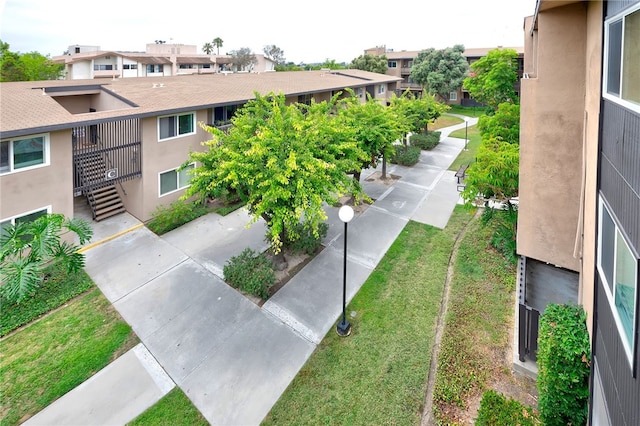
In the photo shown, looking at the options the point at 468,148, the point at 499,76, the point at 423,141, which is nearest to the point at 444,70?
the point at 468,148

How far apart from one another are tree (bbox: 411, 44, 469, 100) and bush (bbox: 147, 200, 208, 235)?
38512 mm

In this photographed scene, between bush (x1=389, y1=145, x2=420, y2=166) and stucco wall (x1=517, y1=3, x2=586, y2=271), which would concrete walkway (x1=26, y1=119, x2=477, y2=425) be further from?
bush (x1=389, y1=145, x2=420, y2=166)

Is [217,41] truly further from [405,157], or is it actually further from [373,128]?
[373,128]

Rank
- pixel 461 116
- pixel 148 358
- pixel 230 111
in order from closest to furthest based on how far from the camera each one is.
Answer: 1. pixel 148 358
2. pixel 230 111
3. pixel 461 116

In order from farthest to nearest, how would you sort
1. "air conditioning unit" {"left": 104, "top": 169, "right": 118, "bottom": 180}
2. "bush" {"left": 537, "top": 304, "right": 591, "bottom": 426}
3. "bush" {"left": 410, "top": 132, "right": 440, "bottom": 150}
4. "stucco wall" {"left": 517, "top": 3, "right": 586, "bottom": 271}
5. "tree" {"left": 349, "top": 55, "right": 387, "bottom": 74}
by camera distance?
"tree" {"left": 349, "top": 55, "right": 387, "bottom": 74} → "bush" {"left": 410, "top": 132, "right": 440, "bottom": 150} → "air conditioning unit" {"left": 104, "top": 169, "right": 118, "bottom": 180} → "stucco wall" {"left": 517, "top": 3, "right": 586, "bottom": 271} → "bush" {"left": 537, "top": 304, "right": 591, "bottom": 426}

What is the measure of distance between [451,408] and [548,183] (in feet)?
17.1

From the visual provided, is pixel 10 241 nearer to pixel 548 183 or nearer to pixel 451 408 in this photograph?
pixel 451 408

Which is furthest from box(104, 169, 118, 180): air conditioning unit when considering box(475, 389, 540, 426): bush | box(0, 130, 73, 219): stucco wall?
box(475, 389, 540, 426): bush

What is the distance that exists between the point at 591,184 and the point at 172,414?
29.0 ft

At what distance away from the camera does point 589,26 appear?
6379mm

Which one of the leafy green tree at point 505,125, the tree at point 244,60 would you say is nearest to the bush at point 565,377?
the leafy green tree at point 505,125

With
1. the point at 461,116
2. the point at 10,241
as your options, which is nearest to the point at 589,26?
the point at 10,241

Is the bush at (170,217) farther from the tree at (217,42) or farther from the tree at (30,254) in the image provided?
the tree at (217,42)

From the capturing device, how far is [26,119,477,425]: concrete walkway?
729cm
